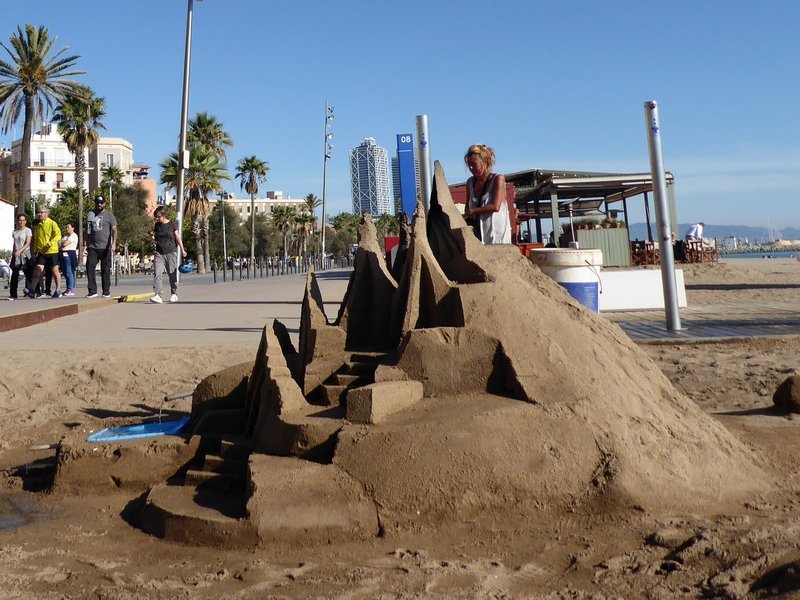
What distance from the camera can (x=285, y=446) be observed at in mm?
4188

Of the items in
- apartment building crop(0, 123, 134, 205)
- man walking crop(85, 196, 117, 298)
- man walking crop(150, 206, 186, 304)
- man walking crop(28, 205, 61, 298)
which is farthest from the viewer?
apartment building crop(0, 123, 134, 205)

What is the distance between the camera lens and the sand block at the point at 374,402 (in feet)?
13.4

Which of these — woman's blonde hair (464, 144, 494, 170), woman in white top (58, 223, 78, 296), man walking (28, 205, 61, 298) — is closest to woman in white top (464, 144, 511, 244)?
woman's blonde hair (464, 144, 494, 170)

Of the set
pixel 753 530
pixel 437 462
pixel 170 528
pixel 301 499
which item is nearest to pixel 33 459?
pixel 170 528

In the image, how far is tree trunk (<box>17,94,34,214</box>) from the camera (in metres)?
31.2

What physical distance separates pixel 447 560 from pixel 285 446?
3.68 feet

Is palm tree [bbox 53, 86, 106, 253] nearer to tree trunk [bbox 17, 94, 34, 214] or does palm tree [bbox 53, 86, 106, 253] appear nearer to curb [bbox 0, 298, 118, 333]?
tree trunk [bbox 17, 94, 34, 214]

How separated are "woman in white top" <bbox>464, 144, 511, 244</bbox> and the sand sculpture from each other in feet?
3.37

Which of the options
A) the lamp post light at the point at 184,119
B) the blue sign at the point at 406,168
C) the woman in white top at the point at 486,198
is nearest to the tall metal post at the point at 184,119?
the lamp post light at the point at 184,119

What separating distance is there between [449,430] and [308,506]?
769mm

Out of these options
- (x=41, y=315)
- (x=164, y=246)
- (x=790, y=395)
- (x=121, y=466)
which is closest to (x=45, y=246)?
(x=164, y=246)

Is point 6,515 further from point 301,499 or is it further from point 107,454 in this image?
point 301,499

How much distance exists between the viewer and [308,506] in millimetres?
3828

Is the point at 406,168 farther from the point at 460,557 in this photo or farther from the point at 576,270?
the point at 460,557
